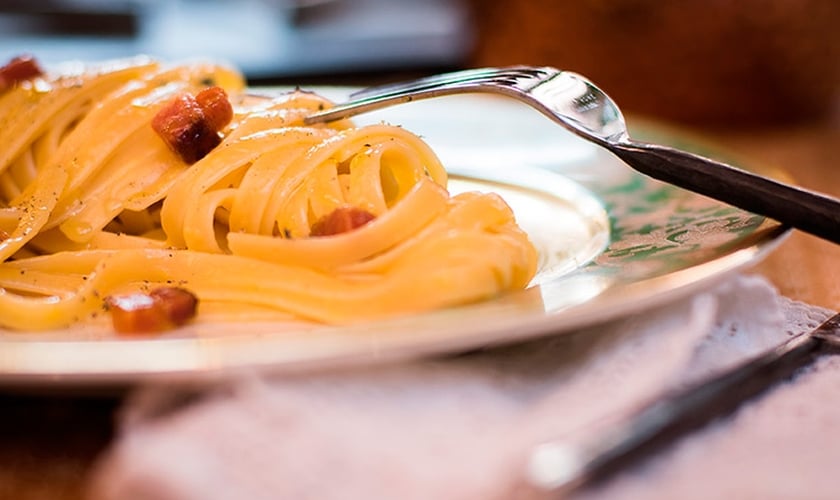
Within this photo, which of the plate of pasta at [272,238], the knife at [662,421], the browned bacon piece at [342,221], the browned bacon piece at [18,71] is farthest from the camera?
the browned bacon piece at [18,71]

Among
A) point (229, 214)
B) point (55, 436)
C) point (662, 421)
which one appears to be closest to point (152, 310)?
point (55, 436)

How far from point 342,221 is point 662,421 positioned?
782mm

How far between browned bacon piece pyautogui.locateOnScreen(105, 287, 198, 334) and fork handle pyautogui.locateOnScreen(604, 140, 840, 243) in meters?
0.95

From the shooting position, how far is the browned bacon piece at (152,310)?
160 centimetres

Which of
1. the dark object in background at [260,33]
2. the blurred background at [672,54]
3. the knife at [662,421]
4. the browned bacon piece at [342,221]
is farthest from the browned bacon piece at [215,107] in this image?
the dark object in background at [260,33]

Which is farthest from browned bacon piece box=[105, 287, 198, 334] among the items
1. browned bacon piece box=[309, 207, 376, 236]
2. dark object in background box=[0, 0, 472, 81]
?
dark object in background box=[0, 0, 472, 81]

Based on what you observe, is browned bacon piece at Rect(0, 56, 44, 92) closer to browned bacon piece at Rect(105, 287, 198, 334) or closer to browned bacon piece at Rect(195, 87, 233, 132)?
browned bacon piece at Rect(195, 87, 233, 132)

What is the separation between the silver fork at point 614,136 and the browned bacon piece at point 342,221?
1.42 feet

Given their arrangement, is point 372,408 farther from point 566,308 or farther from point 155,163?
point 155,163

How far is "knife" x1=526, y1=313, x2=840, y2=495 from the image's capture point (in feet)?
3.93

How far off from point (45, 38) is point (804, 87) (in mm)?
4735

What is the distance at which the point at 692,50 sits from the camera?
13.4ft

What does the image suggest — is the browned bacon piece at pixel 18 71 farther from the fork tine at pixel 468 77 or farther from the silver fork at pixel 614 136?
the fork tine at pixel 468 77

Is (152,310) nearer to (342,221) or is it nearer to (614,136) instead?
(342,221)
